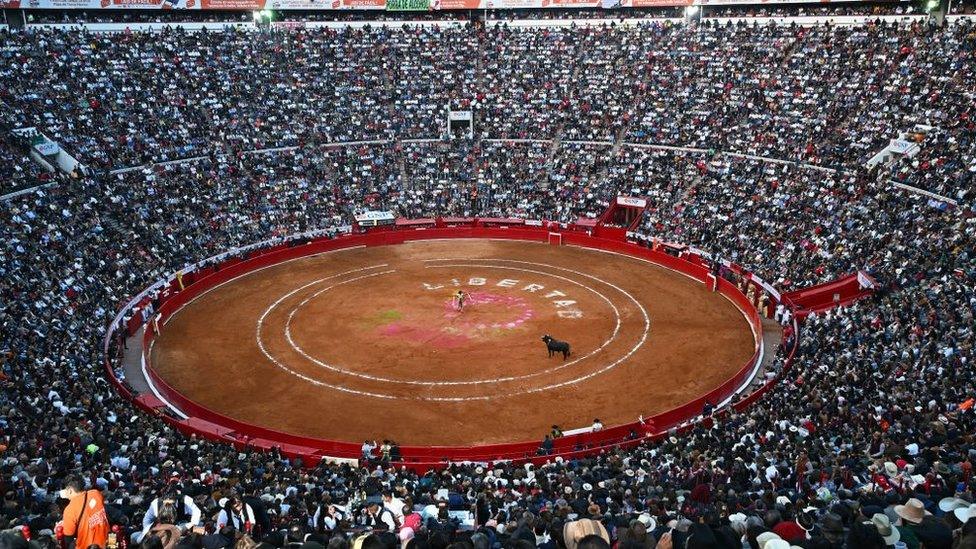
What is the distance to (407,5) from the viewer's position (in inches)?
3285

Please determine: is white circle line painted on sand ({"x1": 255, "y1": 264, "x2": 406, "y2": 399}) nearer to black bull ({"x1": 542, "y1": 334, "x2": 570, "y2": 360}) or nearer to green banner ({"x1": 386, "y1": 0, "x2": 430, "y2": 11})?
black bull ({"x1": 542, "y1": 334, "x2": 570, "y2": 360})

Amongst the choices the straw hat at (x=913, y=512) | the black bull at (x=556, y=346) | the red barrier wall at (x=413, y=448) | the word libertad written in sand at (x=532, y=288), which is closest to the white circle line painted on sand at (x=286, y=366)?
the red barrier wall at (x=413, y=448)

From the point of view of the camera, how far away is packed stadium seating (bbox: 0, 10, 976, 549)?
764 inches

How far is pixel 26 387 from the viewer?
96.4 feet

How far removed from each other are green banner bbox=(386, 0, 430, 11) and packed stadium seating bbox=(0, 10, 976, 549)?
260 centimetres

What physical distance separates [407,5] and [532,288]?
46.6 meters

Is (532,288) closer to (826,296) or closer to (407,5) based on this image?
(826,296)

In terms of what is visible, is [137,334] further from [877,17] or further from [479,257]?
[877,17]

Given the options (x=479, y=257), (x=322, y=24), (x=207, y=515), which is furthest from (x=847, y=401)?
(x=322, y=24)

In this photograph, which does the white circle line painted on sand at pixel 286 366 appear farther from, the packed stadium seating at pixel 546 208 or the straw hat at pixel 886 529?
the straw hat at pixel 886 529

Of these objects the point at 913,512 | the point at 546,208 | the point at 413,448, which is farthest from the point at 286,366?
the point at 913,512

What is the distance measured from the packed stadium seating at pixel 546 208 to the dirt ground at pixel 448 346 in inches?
177

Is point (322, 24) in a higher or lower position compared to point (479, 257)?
higher

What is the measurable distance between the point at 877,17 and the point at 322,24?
55.3 metres
